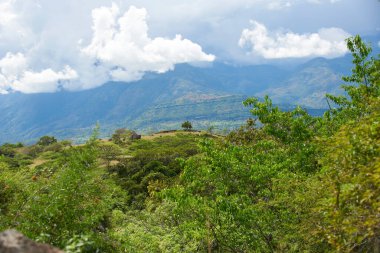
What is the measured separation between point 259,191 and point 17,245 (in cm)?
1436

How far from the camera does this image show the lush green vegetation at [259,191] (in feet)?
33.4

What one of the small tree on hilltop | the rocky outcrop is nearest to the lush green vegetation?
the rocky outcrop

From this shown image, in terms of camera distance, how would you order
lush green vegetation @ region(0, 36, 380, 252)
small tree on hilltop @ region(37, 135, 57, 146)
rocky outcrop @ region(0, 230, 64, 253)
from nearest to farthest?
1. rocky outcrop @ region(0, 230, 64, 253)
2. lush green vegetation @ region(0, 36, 380, 252)
3. small tree on hilltop @ region(37, 135, 57, 146)

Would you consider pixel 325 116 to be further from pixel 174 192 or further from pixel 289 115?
pixel 174 192

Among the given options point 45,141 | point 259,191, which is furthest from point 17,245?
point 45,141

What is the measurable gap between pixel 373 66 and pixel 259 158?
35.5ft

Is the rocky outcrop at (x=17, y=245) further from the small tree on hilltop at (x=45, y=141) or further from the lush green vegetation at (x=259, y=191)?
the small tree on hilltop at (x=45, y=141)

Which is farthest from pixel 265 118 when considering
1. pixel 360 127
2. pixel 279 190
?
pixel 360 127

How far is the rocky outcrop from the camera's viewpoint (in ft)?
20.5

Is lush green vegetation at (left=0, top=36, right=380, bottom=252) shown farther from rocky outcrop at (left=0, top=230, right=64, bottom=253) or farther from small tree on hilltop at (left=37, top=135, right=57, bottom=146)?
small tree on hilltop at (left=37, top=135, right=57, bottom=146)

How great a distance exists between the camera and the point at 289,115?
22.2 metres

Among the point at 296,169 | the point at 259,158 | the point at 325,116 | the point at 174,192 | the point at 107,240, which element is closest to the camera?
the point at 107,240

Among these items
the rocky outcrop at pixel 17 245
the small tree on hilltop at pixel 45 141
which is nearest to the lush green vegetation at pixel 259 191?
the rocky outcrop at pixel 17 245

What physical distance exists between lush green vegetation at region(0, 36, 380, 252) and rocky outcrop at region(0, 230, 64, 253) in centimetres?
149
